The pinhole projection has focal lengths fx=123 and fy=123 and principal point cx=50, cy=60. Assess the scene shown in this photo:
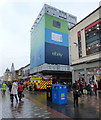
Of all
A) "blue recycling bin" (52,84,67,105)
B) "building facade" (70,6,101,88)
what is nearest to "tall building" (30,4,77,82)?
"building facade" (70,6,101,88)

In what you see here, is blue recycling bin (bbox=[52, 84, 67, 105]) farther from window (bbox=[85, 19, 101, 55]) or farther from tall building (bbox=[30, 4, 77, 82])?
tall building (bbox=[30, 4, 77, 82])

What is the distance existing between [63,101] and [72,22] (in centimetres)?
4116

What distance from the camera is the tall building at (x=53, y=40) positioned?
3675 cm

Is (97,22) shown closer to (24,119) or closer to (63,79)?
(24,119)

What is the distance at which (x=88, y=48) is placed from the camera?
23656mm

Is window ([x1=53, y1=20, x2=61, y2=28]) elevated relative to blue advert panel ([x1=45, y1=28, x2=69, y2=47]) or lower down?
elevated

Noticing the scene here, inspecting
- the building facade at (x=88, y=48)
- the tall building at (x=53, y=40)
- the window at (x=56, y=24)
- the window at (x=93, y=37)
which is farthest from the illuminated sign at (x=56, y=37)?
the window at (x=93, y=37)

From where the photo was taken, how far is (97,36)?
71.7ft

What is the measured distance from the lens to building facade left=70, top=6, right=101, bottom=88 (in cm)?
2148

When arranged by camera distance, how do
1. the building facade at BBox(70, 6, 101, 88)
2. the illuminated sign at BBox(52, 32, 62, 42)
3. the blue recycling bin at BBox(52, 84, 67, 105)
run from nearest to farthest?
1. the blue recycling bin at BBox(52, 84, 67, 105)
2. the building facade at BBox(70, 6, 101, 88)
3. the illuminated sign at BBox(52, 32, 62, 42)

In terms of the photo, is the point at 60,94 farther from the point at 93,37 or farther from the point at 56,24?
the point at 56,24

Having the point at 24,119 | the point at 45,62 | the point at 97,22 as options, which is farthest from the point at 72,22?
the point at 24,119

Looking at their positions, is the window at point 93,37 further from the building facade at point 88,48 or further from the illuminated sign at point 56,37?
the illuminated sign at point 56,37

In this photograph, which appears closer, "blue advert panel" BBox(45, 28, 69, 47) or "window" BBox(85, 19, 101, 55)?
"window" BBox(85, 19, 101, 55)
